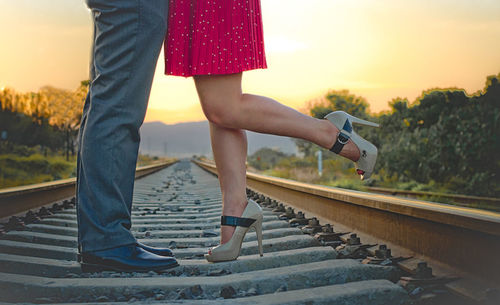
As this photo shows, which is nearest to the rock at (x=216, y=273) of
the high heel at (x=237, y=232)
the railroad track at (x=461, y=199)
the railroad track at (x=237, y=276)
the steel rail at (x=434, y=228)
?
the railroad track at (x=237, y=276)

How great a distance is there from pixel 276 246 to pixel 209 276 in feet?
1.90

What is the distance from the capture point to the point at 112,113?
2008mm

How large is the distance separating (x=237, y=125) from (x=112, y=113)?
1.72ft

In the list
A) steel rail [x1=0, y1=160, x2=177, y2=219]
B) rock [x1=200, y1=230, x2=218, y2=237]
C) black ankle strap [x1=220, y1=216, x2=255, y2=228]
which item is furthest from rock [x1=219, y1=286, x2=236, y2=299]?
steel rail [x1=0, y1=160, x2=177, y2=219]

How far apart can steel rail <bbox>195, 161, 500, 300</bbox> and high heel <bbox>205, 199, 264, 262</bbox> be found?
0.59m

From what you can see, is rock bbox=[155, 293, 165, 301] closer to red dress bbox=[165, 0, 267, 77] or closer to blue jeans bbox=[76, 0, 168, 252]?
blue jeans bbox=[76, 0, 168, 252]

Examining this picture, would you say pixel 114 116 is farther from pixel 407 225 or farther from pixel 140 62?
pixel 407 225

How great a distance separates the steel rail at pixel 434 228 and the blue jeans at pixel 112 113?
1.15m

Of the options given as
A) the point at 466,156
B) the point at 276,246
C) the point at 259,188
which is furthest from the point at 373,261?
the point at 466,156

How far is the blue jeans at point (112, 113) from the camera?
1982mm

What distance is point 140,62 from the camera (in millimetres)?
2035

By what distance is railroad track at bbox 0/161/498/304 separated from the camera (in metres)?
1.63

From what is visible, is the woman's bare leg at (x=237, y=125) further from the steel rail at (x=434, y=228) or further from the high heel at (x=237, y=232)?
the steel rail at (x=434, y=228)

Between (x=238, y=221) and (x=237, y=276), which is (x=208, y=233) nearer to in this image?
(x=238, y=221)
